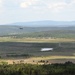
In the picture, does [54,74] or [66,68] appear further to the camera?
[66,68]

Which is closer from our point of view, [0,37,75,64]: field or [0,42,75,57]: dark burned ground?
[0,37,75,64]: field

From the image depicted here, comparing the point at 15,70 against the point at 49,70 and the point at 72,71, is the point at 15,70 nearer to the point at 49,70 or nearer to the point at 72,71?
the point at 49,70

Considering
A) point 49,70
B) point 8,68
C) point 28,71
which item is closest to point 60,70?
point 49,70

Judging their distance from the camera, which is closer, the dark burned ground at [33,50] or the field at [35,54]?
the field at [35,54]

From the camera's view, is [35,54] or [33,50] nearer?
[35,54]

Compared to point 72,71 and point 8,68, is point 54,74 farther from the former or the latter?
point 8,68

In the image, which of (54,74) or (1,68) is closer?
(54,74)

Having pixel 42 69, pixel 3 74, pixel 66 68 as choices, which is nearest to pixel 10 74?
pixel 3 74
